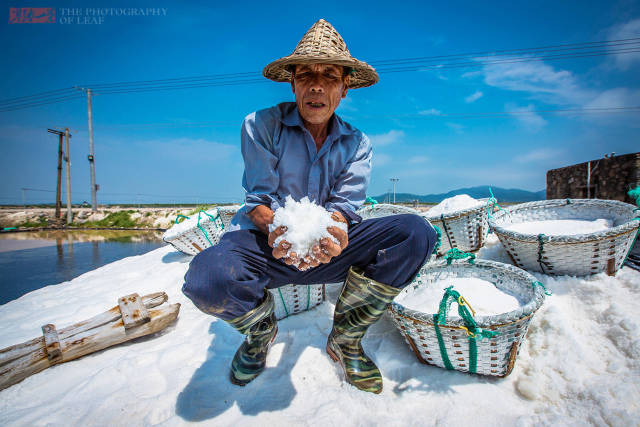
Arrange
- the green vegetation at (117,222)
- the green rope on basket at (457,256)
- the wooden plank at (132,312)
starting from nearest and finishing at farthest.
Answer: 1. the wooden plank at (132,312)
2. the green rope on basket at (457,256)
3. the green vegetation at (117,222)

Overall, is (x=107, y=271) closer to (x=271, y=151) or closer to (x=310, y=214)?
(x=271, y=151)

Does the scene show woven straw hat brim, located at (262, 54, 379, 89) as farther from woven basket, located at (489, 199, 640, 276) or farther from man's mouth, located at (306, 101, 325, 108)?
woven basket, located at (489, 199, 640, 276)

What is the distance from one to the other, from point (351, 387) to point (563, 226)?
2.06 meters

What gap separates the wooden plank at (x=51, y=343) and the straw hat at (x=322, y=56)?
1.76 meters

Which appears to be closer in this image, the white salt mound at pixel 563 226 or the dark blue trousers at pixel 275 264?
the dark blue trousers at pixel 275 264

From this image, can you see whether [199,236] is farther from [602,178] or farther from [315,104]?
[602,178]

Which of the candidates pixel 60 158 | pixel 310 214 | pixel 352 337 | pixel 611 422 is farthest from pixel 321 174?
pixel 60 158

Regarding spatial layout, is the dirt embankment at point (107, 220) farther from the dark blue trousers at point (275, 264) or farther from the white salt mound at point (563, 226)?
the white salt mound at point (563, 226)

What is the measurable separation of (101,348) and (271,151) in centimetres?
146

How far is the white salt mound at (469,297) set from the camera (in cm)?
149

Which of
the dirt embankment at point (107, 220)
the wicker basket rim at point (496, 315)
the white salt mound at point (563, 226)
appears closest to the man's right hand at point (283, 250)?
the wicker basket rim at point (496, 315)

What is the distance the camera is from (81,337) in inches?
62.8

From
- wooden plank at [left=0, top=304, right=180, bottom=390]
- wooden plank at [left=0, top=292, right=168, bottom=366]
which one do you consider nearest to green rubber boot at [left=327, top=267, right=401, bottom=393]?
wooden plank at [left=0, top=304, right=180, bottom=390]

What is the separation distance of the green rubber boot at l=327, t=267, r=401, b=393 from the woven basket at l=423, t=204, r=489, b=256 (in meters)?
1.36
